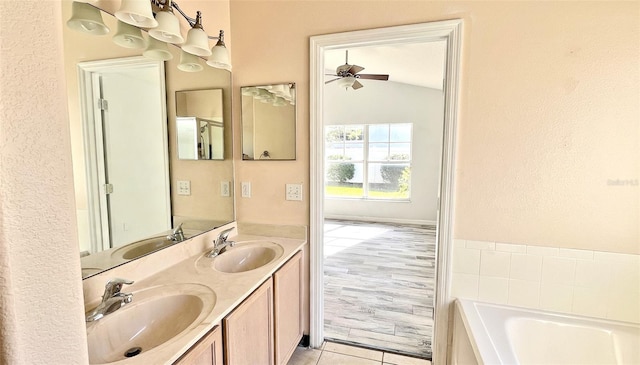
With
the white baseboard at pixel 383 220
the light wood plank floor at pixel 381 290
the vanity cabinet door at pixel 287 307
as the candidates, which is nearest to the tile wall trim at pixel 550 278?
the light wood plank floor at pixel 381 290

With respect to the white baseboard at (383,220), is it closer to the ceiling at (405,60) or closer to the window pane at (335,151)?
the window pane at (335,151)

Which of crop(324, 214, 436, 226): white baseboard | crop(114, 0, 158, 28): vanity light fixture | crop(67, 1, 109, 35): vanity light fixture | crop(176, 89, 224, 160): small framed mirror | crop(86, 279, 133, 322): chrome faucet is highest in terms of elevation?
crop(114, 0, 158, 28): vanity light fixture

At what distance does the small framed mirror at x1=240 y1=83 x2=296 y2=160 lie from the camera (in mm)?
1808

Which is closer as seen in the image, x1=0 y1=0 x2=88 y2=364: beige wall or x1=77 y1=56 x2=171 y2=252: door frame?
x1=0 y1=0 x2=88 y2=364: beige wall

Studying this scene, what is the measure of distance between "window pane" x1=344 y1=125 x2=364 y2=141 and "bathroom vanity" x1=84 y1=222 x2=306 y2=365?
4276mm

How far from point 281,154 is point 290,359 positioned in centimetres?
141

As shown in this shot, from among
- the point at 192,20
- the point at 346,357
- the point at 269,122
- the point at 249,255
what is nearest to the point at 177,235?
the point at 249,255

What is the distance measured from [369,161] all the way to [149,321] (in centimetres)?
502

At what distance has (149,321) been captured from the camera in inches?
42.5

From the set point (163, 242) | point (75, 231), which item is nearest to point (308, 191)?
point (163, 242)

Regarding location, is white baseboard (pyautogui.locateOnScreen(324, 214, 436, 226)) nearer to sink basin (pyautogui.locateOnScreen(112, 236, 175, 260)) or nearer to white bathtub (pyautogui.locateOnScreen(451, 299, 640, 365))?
white bathtub (pyautogui.locateOnScreen(451, 299, 640, 365))

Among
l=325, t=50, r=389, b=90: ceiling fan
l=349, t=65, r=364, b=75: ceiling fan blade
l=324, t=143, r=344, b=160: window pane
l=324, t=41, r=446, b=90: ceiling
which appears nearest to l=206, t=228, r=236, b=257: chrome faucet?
l=324, t=41, r=446, b=90: ceiling

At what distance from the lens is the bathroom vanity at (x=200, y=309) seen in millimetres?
917

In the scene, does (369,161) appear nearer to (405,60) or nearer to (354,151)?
(354,151)
